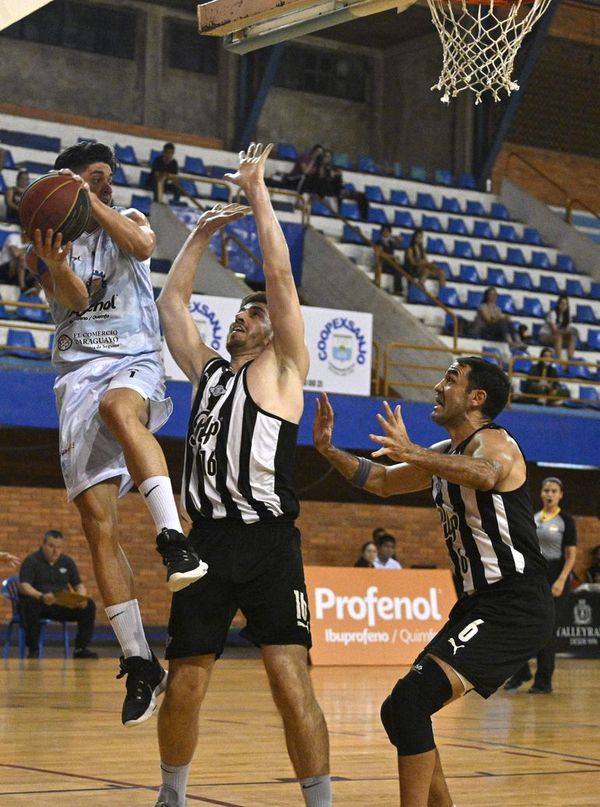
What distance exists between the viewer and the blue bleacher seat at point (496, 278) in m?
23.8

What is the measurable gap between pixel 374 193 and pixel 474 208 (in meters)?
2.33

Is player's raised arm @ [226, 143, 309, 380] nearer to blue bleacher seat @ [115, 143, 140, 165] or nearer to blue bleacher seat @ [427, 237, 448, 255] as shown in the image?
blue bleacher seat @ [115, 143, 140, 165]

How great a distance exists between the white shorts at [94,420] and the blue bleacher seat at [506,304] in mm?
17903

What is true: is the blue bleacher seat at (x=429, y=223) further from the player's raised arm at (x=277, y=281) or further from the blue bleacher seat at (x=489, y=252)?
the player's raised arm at (x=277, y=281)

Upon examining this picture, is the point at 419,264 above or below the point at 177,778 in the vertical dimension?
above

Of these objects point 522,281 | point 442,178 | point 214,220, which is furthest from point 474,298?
point 214,220

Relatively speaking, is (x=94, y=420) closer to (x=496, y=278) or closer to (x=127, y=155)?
(x=127, y=155)

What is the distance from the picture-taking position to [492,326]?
2153 cm

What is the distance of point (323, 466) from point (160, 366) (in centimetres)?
1438

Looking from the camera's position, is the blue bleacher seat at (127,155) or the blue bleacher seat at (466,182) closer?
the blue bleacher seat at (127,155)

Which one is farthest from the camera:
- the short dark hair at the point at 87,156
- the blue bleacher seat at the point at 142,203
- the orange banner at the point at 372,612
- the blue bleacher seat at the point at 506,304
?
the blue bleacher seat at the point at 506,304

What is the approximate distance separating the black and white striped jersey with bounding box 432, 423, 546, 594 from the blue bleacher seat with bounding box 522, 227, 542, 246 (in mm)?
20844

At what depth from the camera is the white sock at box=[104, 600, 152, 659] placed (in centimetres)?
524

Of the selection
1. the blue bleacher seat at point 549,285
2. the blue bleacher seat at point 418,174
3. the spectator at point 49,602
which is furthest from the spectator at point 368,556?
the blue bleacher seat at point 418,174
